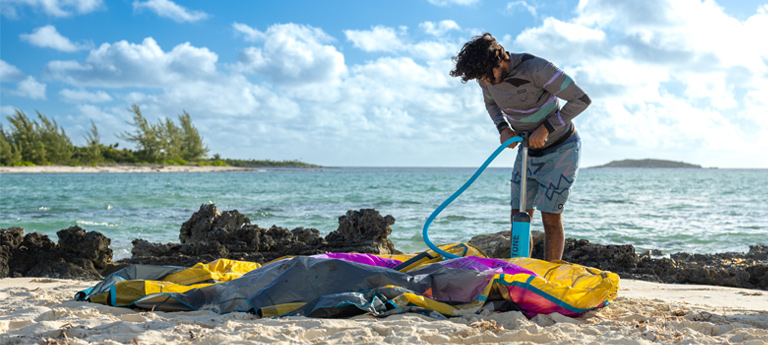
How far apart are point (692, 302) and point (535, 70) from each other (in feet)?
6.07

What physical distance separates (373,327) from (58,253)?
406 centimetres

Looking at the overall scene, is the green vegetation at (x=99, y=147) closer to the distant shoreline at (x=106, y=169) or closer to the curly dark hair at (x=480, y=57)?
the distant shoreline at (x=106, y=169)

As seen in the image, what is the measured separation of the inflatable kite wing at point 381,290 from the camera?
2611 mm

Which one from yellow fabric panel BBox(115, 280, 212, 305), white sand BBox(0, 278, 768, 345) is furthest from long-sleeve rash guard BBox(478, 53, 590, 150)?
yellow fabric panel BBox(115, 280, 212, 305)

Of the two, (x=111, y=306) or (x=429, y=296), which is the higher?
(x=429, y=296)

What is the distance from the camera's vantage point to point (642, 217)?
12.8 meters

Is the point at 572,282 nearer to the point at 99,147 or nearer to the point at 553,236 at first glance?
the point at 553,236

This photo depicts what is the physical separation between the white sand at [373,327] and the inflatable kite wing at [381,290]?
10cm

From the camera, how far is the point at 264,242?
5.83m

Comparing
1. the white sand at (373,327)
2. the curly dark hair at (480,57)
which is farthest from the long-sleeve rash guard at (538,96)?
the white sand at (373,327)

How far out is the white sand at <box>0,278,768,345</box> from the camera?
84.7 inches

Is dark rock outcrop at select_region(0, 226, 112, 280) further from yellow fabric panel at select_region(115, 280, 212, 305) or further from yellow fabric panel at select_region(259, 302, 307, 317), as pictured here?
yellow fabric panel at select_region(259, 302, 307, 317)

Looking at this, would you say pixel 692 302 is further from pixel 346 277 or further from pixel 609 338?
pixel 346 277

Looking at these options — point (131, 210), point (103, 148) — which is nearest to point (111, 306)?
point (131, 210)
